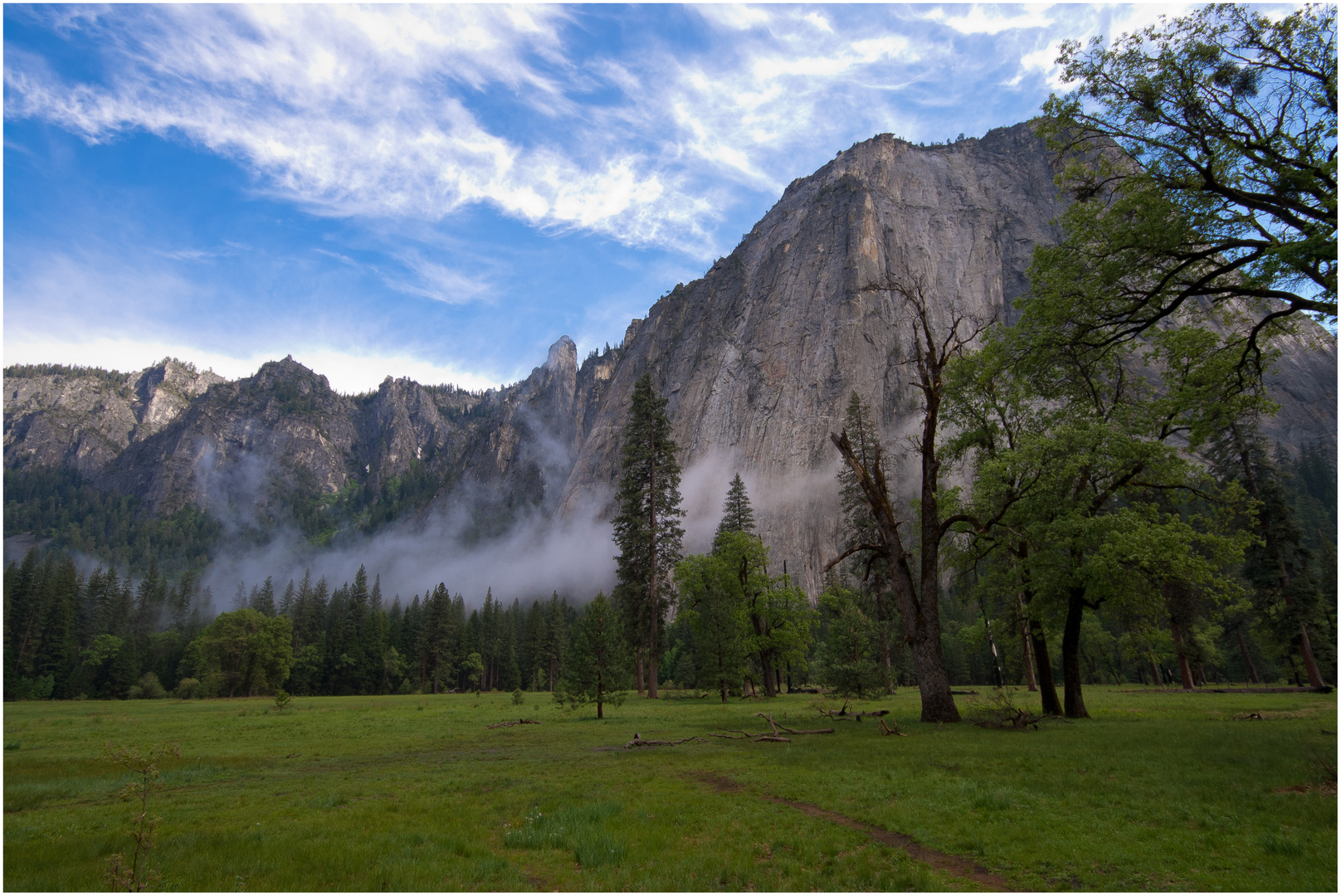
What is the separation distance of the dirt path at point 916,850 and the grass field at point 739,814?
0.09m

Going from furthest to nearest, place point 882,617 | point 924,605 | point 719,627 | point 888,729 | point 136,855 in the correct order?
point 882,617
point 719,627
point 924,605
point 888,729
point 136,855

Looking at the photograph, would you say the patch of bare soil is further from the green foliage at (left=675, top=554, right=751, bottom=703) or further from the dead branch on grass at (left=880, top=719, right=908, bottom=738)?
the green foliage at (left=675, top=554, right=751, bottom=703)

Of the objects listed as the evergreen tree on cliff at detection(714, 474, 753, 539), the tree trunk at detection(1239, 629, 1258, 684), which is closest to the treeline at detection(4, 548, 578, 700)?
the evergreen tree on cliff at detection(714, 474, 753, 539)

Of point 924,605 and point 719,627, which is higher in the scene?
point 924,605

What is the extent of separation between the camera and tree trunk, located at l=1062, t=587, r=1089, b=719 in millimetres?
18359

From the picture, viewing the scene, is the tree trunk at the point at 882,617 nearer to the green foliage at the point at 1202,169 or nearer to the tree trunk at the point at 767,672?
the tree trunk at the point at 767,672

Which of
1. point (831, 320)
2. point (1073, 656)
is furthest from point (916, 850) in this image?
point (831, 320)

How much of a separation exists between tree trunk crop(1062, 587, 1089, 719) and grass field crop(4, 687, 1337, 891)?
4.84 ft

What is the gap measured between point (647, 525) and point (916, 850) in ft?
125

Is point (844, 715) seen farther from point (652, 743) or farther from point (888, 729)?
point (652, 743)

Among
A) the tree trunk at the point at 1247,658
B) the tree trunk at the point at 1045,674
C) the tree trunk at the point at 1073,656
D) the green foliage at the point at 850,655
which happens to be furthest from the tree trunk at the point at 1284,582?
the tree trunk at the point at 1073,656

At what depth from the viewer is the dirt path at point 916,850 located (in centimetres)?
677

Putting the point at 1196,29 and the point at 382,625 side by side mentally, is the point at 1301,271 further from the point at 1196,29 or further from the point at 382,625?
the point at 382,625

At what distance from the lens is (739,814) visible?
9.43m
